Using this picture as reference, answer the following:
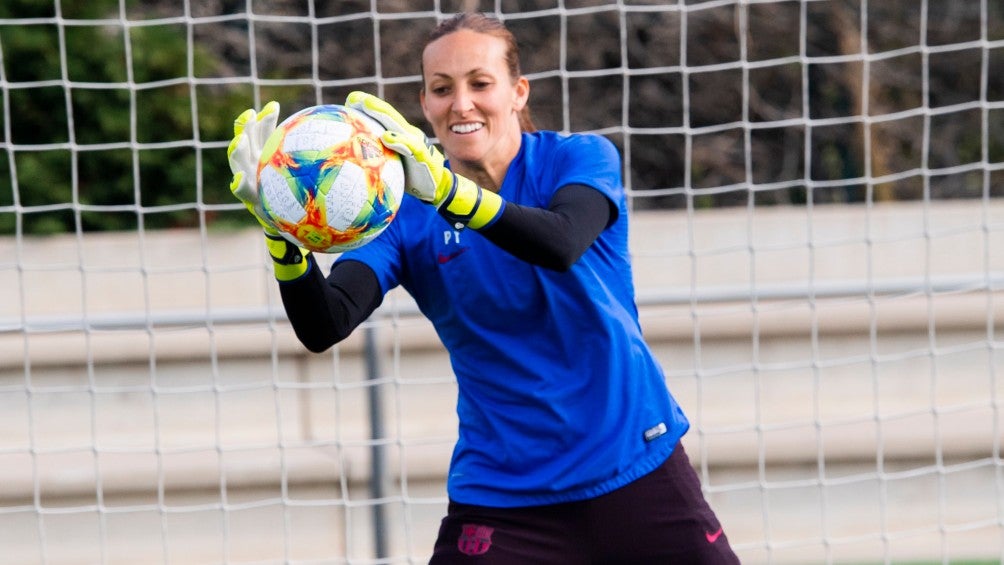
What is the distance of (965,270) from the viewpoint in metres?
5.81

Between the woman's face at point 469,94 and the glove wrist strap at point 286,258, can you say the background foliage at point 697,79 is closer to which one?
the woman's face at point 469,94

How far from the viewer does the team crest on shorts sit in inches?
112

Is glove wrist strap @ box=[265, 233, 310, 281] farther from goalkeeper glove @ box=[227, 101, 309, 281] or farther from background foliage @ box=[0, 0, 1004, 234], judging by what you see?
background foliage @ box=[0, 0, 1004, 234]

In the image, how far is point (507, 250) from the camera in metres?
2.53

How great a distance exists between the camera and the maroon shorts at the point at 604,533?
2828 mm

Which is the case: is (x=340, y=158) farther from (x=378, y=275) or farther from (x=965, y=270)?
(x=965, y=270)

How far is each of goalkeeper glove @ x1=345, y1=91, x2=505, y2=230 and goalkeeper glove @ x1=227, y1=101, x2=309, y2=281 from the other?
0.27 meters

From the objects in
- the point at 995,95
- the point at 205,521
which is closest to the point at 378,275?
the point at 205,521

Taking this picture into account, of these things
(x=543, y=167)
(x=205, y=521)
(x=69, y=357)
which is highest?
(x=543, y=167)

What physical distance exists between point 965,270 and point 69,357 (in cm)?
377

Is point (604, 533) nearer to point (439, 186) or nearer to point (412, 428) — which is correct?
point (439, 186)

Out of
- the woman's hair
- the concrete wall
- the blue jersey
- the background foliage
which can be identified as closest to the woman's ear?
the woman's hair

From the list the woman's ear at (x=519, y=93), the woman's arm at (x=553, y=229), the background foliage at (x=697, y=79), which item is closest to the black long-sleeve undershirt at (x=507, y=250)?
the woman's arm at (x=553, y=229)

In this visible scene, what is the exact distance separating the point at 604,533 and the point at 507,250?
0.69 meters
